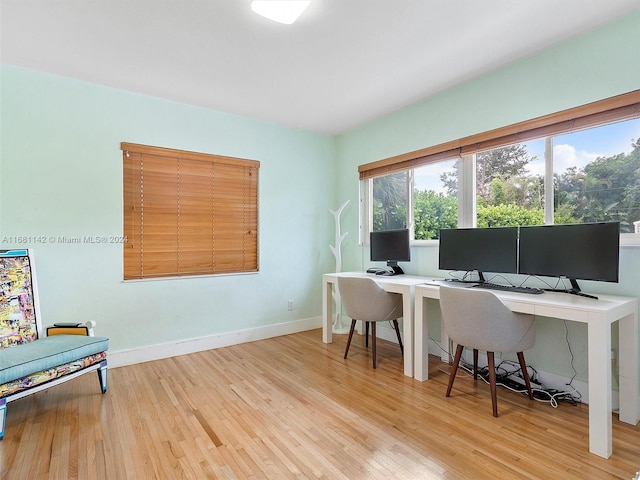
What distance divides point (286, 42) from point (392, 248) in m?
2.17

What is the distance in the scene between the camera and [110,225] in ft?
9.92

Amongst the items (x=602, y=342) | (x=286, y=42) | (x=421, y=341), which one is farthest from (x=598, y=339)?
(x=286, y=42)

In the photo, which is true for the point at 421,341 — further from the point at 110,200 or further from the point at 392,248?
the point at 110,200

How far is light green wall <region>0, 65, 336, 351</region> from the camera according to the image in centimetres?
267

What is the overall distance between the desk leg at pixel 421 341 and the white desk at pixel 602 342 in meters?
0.62

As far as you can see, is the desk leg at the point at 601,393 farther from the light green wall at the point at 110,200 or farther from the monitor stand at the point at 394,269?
the light green wall at the point at 110,200

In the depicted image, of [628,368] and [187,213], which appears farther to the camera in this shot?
[187,213]

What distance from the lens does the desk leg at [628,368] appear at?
2.02 m

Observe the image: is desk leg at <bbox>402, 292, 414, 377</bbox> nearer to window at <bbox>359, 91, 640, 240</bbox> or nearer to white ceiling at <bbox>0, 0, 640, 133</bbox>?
window at <bbox>359, 91, 640, 240</bbox>

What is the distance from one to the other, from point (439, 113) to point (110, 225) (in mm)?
3300

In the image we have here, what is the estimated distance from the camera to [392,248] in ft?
11.6

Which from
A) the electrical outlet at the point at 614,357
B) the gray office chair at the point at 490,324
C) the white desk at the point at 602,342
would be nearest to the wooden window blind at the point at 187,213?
the gray office chair at the point at 490,324

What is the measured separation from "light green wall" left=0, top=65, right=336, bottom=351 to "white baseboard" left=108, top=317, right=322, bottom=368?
2.5 inches

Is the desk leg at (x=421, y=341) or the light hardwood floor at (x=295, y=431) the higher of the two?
the desk leg at (x=421, y=341)
